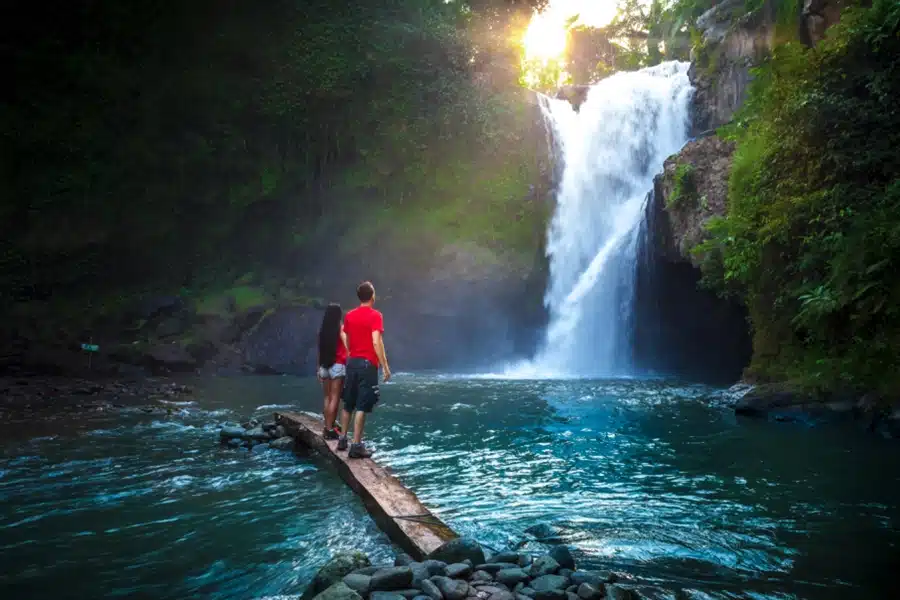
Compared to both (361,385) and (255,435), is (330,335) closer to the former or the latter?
(361,385)

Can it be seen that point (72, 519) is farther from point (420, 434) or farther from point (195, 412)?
point (195, 412)

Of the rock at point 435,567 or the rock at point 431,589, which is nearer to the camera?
the rock at point 431,589

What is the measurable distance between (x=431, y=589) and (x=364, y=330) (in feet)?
12.5

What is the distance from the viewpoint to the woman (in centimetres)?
799

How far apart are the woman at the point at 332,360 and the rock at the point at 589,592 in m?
4.89

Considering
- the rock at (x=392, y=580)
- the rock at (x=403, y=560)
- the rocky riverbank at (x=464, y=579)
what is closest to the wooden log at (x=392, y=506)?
the rock at (x=403, y=560)

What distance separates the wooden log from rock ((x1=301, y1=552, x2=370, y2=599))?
502 millimetres

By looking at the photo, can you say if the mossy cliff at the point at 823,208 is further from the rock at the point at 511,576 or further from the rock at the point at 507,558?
the rock at the point at 511,576

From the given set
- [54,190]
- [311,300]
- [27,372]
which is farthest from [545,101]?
[27,372]

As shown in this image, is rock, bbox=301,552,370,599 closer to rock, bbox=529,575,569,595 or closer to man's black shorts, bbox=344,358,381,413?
rock, bbox=529,575,569,595

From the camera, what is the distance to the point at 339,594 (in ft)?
11.3

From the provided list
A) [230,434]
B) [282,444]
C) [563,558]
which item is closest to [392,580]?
[563,558]

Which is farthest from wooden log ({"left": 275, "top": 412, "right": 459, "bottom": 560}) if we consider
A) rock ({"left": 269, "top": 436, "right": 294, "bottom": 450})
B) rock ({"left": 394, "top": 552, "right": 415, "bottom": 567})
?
rock ({"left": 269, "top": 436, "right": 294, "bottom": 450})

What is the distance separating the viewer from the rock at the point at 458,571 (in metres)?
3.83
